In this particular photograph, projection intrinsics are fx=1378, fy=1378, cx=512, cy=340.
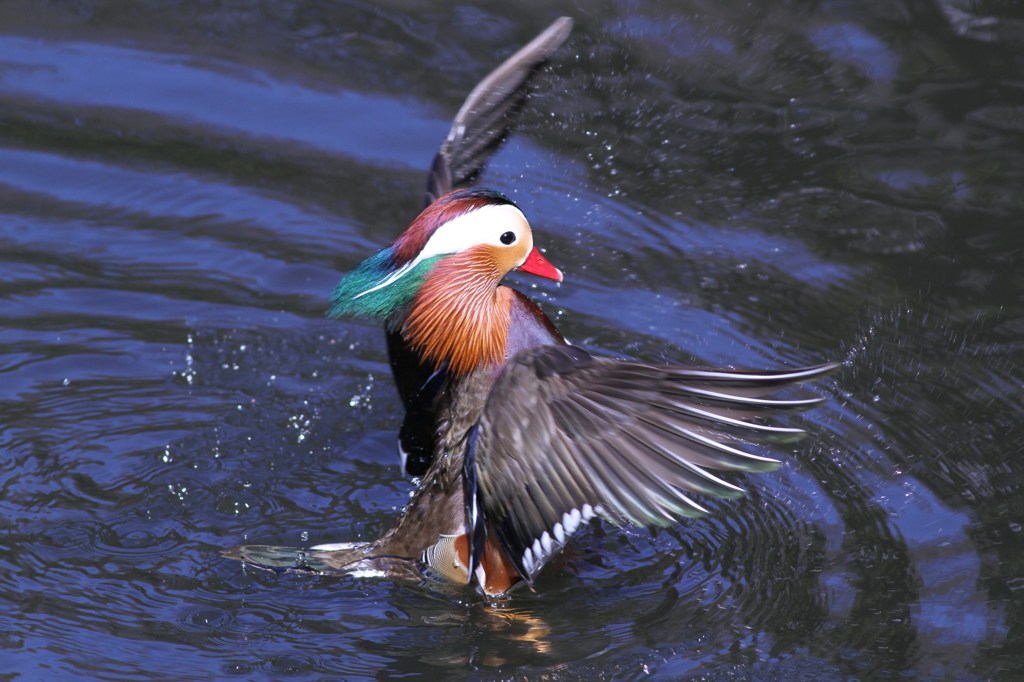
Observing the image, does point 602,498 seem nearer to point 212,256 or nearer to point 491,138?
point 491,138

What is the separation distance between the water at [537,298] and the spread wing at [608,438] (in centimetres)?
50

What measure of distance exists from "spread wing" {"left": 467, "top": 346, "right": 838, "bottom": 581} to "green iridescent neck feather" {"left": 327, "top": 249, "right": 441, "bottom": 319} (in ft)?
1.89

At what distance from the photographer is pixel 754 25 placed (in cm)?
746

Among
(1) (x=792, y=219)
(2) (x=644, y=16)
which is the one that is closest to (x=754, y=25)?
(2) (x=644, y=16)

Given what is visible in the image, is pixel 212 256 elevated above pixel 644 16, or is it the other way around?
pixel 644 16

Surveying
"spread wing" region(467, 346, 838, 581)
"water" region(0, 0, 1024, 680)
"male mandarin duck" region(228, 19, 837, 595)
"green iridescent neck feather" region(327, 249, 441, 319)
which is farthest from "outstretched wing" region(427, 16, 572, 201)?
"spread wing" region(467, 346, 838, 581)

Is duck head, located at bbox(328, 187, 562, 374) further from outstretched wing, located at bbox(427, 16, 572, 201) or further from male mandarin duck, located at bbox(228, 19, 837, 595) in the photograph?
outstretched wing, located at bbox(427, 16, 572, 201)

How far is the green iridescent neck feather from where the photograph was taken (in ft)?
14.6

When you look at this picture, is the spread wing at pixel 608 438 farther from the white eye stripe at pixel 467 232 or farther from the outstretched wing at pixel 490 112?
the outstretched wing at pixel 490 112

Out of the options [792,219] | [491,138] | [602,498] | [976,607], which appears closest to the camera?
[602,498]

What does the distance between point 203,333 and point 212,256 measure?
0.63m

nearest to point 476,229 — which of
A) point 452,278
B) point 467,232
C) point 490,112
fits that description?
point 467,232

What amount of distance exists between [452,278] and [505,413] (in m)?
0.79

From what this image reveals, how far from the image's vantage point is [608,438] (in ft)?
12.5
